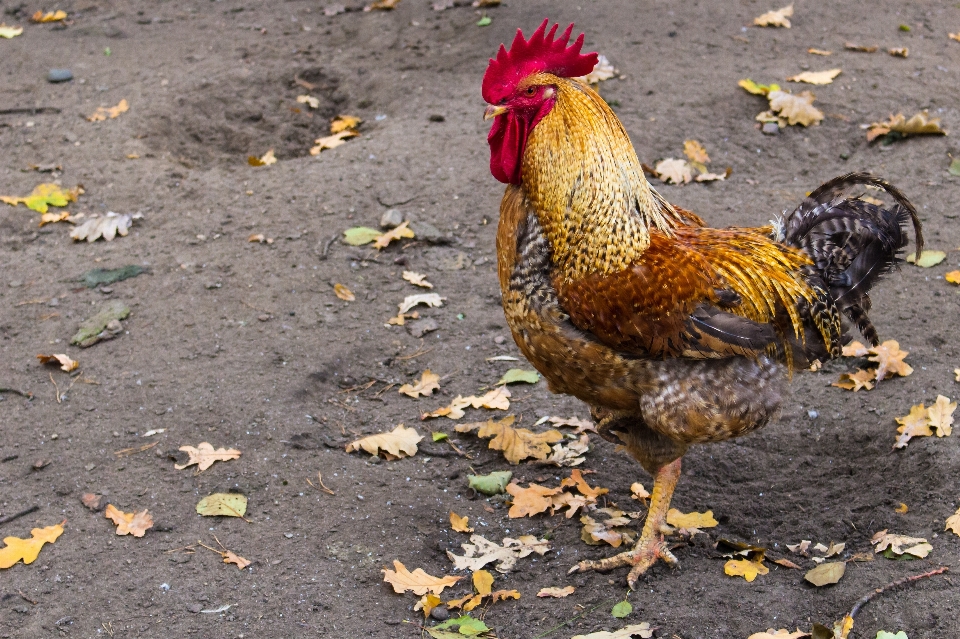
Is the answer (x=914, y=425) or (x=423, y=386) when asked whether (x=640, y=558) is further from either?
(x=423, y=386)

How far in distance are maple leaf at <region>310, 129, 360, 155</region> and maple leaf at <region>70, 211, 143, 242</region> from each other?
60.0 inches

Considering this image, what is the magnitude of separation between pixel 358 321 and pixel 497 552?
206 centimetres

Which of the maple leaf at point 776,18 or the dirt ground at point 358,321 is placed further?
the maple leaf at point 776,18

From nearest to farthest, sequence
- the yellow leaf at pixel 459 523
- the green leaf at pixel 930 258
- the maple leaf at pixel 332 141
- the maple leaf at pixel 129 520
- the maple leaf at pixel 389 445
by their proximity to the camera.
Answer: the maple leaf at pixel 129 520
the yellow leaf at pixel 459 523
the maple leaf at pixel 389 445
the green leaf at pixel 930 258
the maple leaf at pixel 332 141

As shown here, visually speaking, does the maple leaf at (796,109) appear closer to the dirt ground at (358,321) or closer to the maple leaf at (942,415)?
the dirt ground at (358,321)

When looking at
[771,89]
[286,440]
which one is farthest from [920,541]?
[771,89]

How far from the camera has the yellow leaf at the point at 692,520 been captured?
4.12 m

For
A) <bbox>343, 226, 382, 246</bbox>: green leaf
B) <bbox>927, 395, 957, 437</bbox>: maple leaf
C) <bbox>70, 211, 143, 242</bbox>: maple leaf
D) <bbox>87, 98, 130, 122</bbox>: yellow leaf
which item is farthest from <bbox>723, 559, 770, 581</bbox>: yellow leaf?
<bbox>87, 98, 130, 122</bbox>: yellow leaf

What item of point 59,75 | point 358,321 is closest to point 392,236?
point 358,321

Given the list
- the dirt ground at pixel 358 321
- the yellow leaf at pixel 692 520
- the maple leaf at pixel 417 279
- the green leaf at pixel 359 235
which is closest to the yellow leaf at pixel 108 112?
the dirt ground at pixel 358 321

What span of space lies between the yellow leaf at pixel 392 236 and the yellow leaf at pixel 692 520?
2.82 meters

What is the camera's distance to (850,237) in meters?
3.70

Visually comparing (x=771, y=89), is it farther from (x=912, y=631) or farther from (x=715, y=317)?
(x=912, y=631)

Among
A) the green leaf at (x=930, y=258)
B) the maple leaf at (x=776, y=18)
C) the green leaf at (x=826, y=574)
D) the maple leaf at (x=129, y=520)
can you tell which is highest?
the maple leaf at (x=776, y=18)
